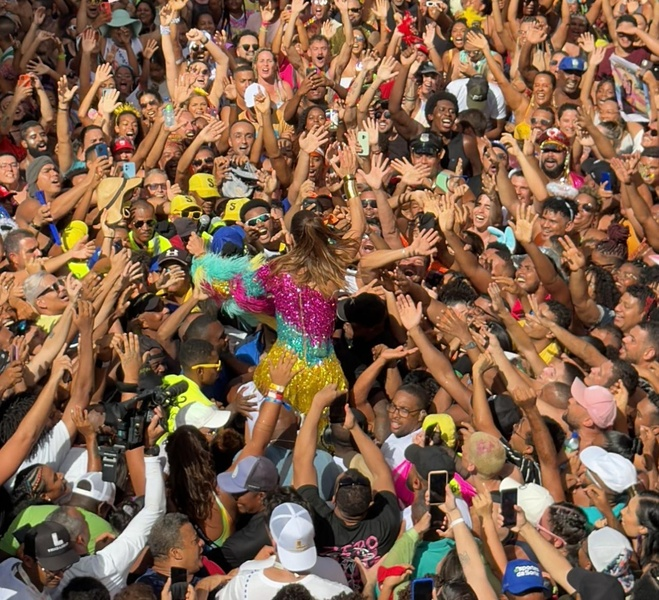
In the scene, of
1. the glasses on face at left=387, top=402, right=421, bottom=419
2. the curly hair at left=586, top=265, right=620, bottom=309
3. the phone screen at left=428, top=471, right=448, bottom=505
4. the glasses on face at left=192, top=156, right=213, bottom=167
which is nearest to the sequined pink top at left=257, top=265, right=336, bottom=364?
the glasses on face at left=387, top=402, right=421, bottom=419

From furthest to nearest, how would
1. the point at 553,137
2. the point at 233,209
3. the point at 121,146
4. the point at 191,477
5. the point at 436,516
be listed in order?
1. the point at 553,137
2. the point at 121,146
3. the point at 233,209
4. the point at 191,477
5. the point at 436,516

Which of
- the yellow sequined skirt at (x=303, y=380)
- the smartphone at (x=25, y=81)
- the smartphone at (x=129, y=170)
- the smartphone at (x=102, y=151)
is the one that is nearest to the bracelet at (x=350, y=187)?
the yellow sequined skirt at (x=303, y=380)

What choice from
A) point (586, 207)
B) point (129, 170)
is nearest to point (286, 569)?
point (129, 170)

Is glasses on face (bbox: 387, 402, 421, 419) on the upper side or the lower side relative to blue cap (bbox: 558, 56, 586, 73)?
upper

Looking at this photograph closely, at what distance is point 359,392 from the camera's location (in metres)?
6.93

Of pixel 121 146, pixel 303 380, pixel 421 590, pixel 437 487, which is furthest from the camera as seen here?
pixel 121 146

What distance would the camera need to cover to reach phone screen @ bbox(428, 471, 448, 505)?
5.30m

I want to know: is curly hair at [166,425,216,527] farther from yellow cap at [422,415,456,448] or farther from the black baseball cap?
yellow cap at [422,415,456,448]

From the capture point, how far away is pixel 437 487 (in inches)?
209

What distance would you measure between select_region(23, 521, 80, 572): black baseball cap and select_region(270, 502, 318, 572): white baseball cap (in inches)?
31.7

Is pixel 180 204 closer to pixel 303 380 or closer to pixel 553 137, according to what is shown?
pixel 303 380

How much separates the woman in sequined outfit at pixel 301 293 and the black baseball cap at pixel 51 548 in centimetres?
200

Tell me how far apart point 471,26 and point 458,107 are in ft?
6.46

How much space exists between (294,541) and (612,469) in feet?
5.31
